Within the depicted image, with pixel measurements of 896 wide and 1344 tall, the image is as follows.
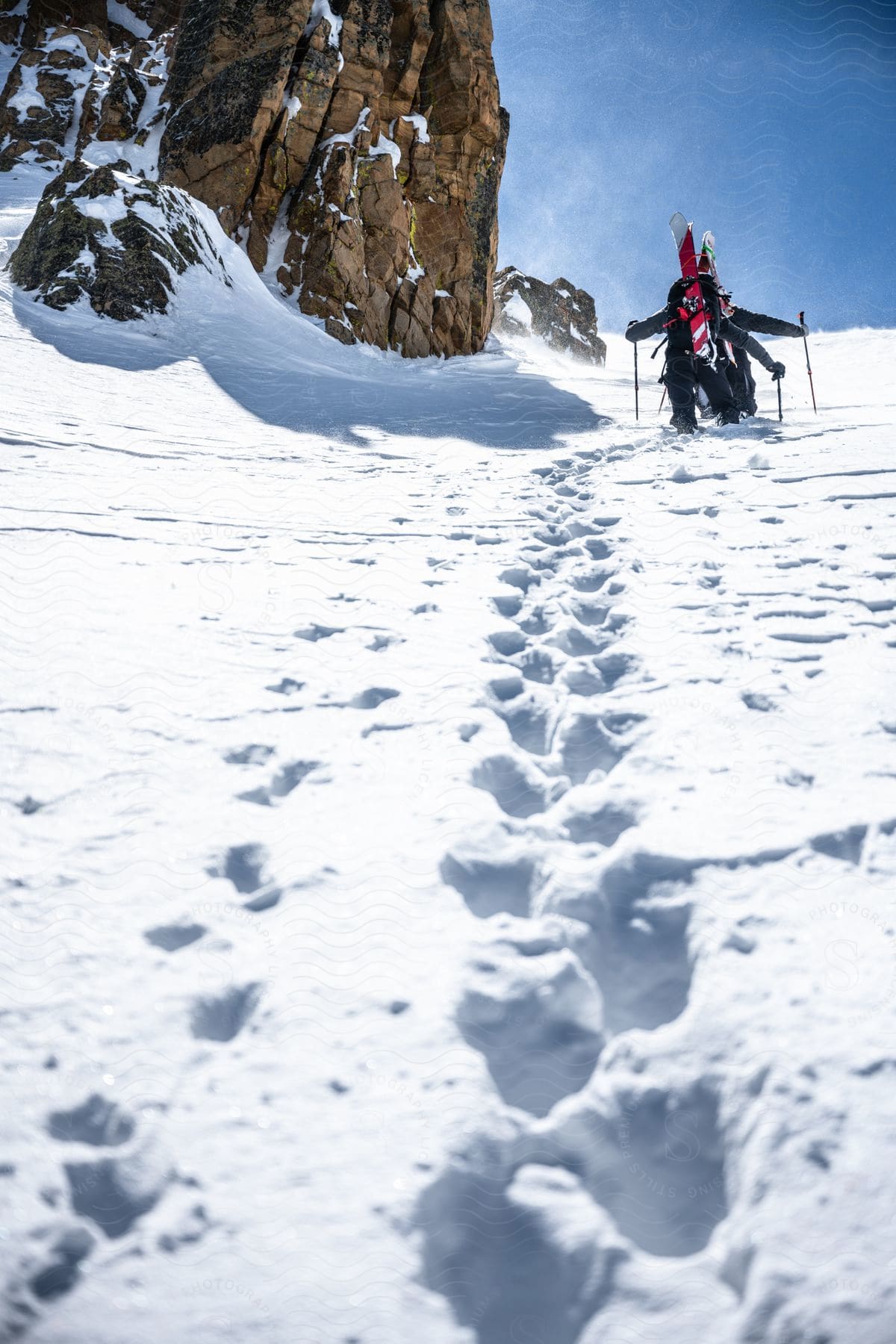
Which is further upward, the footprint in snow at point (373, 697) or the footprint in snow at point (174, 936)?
the footprint in snow at point (373, 697)

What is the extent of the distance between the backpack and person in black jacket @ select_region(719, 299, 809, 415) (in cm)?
32

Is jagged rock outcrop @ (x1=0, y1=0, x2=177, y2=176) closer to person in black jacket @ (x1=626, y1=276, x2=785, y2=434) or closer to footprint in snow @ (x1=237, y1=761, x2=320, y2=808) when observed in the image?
person in black jacket @ (x1=626, y1=276, x2=785, y2=434)

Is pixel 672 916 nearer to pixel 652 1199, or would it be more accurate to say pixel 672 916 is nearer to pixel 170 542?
pixel 652 1199

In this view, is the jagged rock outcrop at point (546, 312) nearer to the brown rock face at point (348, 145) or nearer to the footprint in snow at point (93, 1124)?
the brown rock face at point (348, 145)

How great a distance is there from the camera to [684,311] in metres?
7.79

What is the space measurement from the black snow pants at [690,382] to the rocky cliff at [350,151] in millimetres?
12449

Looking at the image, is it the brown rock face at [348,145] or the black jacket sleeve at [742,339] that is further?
the brown rock face at [348,145]

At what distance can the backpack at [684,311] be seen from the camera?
778 cm

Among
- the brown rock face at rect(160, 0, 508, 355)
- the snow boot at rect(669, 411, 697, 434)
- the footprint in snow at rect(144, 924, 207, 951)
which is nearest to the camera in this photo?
the footprint in snow at rect(144, 924, 207, 951)

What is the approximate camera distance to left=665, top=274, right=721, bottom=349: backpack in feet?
25.5

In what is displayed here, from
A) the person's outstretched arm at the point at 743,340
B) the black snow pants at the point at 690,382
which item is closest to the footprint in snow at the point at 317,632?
the black snow pants at the point at 690,382

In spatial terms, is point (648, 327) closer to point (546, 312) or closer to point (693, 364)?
point (693, 364)

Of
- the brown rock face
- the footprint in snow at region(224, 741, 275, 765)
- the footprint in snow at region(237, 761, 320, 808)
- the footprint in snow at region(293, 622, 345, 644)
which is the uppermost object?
the brown rock face

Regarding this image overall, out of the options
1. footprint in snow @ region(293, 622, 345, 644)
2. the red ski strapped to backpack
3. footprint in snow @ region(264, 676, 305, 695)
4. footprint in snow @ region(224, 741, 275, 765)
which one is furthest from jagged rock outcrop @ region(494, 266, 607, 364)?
footprint in snow @ region(224, 741, 275, 765)
